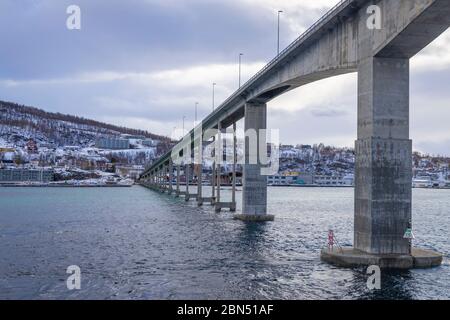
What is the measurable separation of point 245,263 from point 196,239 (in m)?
13.0

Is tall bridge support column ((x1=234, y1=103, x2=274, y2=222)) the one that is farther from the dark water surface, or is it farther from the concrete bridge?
the concrete bridge

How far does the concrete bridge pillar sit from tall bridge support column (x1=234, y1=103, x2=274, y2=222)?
32.0 meters

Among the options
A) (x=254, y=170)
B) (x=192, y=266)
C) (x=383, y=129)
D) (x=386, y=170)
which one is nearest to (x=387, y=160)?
(x=386, y=170)

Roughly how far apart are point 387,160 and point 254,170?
109 ft

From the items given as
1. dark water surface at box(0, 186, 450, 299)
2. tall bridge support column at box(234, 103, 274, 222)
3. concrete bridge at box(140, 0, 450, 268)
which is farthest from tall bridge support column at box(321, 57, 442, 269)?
tall bridge support column at box(234, 103, 274, 222)

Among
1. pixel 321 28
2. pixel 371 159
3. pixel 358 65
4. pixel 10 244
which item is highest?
pixel 321 28

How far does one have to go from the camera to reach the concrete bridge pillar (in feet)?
98.9

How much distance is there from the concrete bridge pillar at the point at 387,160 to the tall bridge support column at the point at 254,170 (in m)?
32.0

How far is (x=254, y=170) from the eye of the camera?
63.1 meters

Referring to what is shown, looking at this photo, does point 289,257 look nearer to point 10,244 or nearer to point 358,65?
point 358,65

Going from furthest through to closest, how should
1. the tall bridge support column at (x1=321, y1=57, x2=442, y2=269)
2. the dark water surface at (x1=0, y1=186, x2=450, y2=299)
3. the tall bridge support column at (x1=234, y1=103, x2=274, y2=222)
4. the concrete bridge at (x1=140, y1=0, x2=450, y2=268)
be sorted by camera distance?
the tall bridge support column at (x1=234, y1=103, x2=274, y2=222)
the tall bridge support column at (x1=321, y1=57, x2=442, y2=269)
the concrete bridge at (x1=140, y1=0, x2=450, y2=268)
the dark water surface at (x1=0, y1=186, x2=450, y2=299)

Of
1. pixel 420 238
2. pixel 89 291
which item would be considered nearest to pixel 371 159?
pixel 89 291

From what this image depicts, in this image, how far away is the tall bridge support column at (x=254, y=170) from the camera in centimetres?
6253
